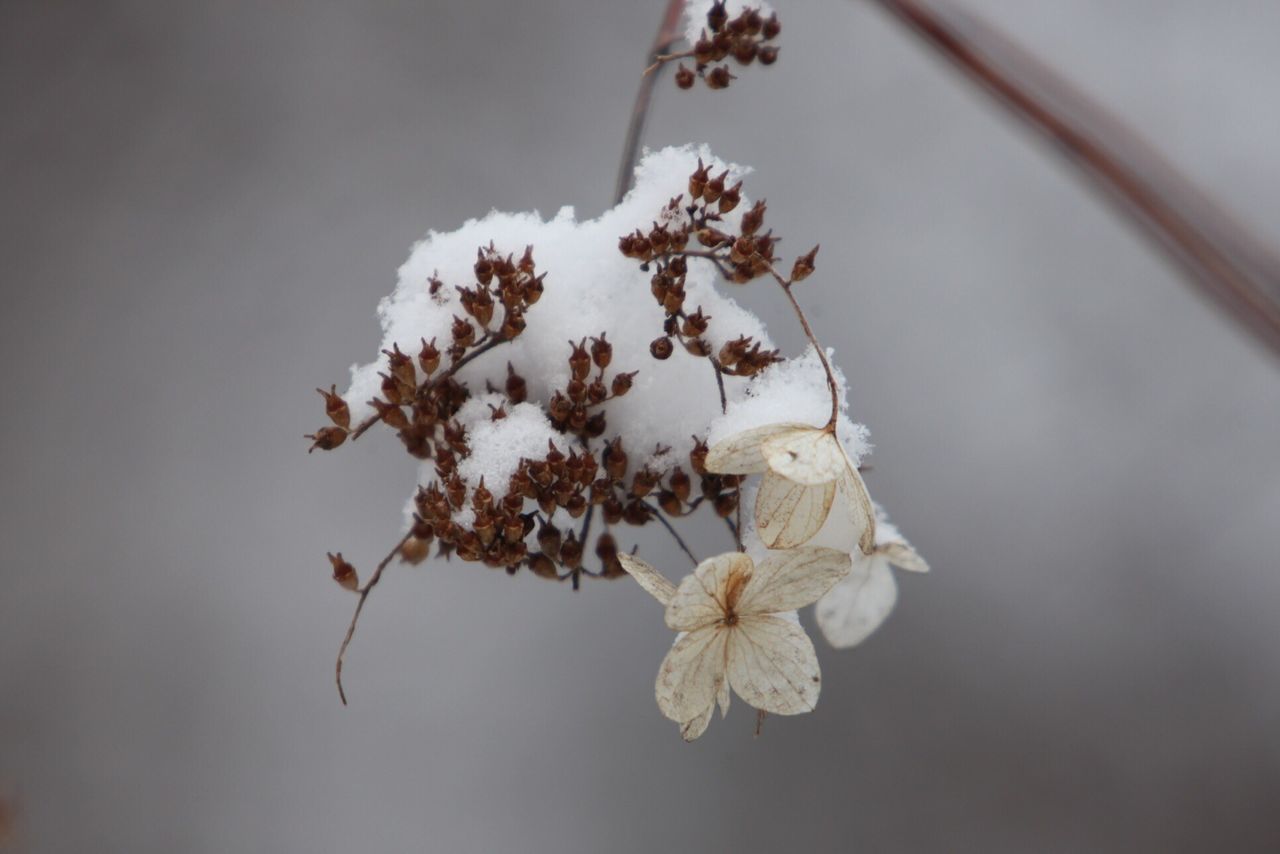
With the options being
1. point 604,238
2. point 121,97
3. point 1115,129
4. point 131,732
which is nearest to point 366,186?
point 121,97

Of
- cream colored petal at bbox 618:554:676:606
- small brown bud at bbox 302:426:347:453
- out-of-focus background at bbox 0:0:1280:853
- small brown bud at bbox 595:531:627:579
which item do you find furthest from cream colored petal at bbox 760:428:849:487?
out-of-focus background at bbox 0:0:1280:853

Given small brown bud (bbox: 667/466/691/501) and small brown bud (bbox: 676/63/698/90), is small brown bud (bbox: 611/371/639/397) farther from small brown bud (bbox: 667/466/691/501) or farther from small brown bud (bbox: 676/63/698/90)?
small brown bud (bbox: 676/63/698/90)

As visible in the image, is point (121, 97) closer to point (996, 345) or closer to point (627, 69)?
point (627, 69)

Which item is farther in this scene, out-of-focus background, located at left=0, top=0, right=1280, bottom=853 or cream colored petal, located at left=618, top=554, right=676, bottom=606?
out-of-focus background, located at left=0, top=0, right=1280, bottom=853

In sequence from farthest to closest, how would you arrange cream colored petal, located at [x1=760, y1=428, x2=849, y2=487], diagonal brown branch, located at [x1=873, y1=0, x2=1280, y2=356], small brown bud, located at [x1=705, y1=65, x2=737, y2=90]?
small brown bud, located at [x1=705, y1=65, x2=737, y2=90] < cream colored petal, located at [x1=760, y1=428, x2=849, y2=487] < diagonal brown branch, located at [x1=873, y1=0, x2=1280, y2=356]

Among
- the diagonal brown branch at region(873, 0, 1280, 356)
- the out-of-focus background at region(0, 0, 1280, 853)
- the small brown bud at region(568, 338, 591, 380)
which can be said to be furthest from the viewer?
the out-of-focus background at region(0, 0, 1280, 853)

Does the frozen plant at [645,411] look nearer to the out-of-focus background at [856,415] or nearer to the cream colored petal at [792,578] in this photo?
the cream colored petal at [792,578]

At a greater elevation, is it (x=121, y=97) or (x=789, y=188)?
(x=121, y=97)

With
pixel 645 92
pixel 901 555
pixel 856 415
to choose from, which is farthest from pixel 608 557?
pixel 856 415

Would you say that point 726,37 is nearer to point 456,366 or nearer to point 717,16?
point 717,16
